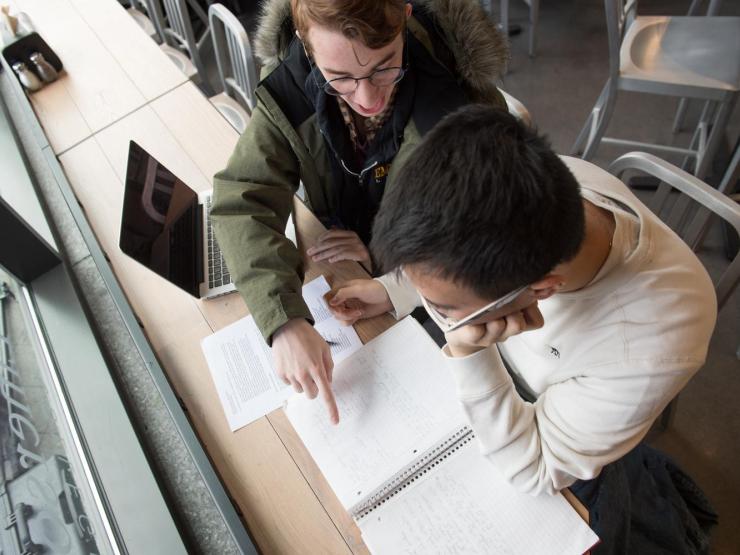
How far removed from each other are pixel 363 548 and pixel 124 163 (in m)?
1.41

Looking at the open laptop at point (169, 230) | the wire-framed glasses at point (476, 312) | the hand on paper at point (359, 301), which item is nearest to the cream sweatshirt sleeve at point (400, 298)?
Result: the hand on paper at point (359, 301)

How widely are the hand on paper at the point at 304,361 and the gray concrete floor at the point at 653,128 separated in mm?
1258

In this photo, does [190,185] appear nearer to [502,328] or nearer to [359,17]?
[359,17]

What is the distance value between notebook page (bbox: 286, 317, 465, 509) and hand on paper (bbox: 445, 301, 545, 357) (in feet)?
0.69

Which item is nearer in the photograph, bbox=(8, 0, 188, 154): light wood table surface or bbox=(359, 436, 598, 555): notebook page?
bbox=(359, 436, 598, 555): notebook page

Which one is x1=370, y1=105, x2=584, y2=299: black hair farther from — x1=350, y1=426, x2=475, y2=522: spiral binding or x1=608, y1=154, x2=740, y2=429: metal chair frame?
x1=608, y1=154, x2=740, y2=429: metal chair frame

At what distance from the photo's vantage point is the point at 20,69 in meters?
1.77

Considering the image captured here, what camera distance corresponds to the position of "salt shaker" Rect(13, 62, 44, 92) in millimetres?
1768

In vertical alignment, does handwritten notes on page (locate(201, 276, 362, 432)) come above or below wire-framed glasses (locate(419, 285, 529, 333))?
below

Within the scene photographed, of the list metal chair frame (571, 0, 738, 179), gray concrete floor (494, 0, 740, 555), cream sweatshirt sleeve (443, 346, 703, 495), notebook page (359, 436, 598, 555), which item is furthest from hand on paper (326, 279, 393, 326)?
metal chair frame (571, 0, 738, 179)

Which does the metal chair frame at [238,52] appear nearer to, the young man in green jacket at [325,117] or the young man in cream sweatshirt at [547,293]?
the young man in green jacket at [325,117]

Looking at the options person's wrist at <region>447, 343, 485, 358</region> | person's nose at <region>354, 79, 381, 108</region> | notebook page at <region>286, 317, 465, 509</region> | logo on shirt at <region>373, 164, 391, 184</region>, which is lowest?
notebook page at <region>286, 317, 465, 509</region>

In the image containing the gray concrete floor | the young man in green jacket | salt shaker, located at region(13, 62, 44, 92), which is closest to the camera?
the young man in green jacket

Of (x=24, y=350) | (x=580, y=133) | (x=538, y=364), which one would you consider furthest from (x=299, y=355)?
(x=580, y=133)
